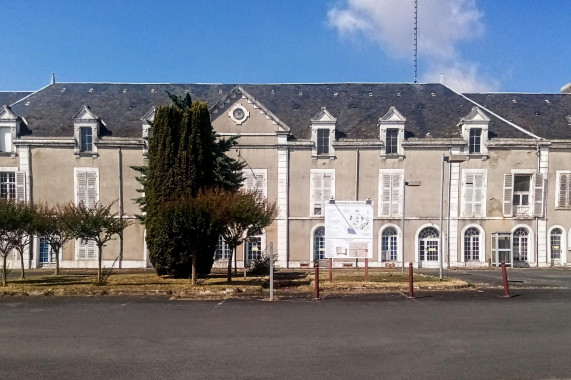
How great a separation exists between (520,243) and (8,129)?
34.5 metres

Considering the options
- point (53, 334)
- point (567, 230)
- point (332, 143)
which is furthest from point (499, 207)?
point (53, 334)

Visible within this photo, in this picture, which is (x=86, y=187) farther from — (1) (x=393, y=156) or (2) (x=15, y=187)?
(1) (x=393, y=156)

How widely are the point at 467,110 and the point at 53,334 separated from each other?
3073 centimetres

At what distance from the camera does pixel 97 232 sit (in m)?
17.9

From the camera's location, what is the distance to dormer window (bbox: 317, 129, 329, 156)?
3072 centimetres

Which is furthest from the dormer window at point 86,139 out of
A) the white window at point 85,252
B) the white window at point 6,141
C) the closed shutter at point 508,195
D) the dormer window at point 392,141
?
the closed shutter at point 508,195

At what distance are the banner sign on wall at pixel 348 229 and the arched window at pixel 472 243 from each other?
48.4ft

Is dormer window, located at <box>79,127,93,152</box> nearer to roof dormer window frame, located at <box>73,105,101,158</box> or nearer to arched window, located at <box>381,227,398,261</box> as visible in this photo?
roof dormer window frame, located at <box>73,105,101,158</box>

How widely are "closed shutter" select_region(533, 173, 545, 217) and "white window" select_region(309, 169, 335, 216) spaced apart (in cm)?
1317

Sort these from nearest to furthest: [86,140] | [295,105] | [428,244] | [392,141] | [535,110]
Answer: [428,244] → [86,140] → [392,141] → [535,110] → [295,105]

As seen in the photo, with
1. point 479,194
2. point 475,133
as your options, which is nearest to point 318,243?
point 479,194

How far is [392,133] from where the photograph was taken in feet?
101

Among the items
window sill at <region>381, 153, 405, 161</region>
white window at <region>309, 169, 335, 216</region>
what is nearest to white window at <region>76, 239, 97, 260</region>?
white window at <region>309, 169, 335, 216</region>

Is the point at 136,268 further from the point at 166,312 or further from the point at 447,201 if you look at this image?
the point at 447,201
